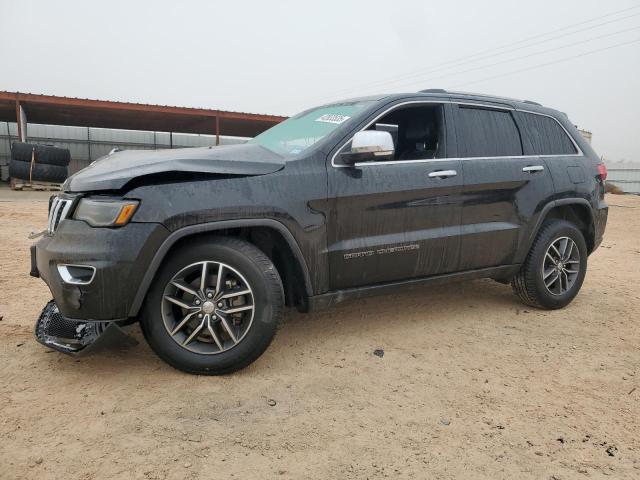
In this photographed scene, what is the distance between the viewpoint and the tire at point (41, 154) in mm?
17250

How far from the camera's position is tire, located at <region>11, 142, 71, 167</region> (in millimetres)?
17250

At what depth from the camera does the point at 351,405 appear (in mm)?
2547

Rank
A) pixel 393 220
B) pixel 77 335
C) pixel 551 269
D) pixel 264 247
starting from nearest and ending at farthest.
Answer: pixel 77 335 < pixel 264 247 < pixel 393 220 < pixel 551 269

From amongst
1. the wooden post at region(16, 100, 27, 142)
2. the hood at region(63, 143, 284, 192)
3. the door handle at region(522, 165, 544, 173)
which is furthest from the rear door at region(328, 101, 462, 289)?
the wooden post at region(16, 100, 27, 142)

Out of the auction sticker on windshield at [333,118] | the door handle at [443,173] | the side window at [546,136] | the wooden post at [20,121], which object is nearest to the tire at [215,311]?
the auction sticker on windshield at [333,118]

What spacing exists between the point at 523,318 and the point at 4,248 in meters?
6.37

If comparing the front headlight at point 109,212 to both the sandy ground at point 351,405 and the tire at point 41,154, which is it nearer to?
the sandy ground at point 351,405

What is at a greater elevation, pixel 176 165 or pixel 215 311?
Answer: pixel 176 165

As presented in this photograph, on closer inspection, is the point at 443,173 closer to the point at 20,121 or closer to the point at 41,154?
the point at 41,154

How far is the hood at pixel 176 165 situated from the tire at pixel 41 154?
56.2ft

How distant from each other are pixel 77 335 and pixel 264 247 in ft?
4.00

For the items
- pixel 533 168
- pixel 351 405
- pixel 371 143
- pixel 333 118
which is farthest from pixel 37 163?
pixel 351 405

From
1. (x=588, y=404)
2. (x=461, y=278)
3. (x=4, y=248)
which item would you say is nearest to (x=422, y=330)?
(x=461, y=278)

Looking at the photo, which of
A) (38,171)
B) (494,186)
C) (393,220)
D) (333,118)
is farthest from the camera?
(38,171)
